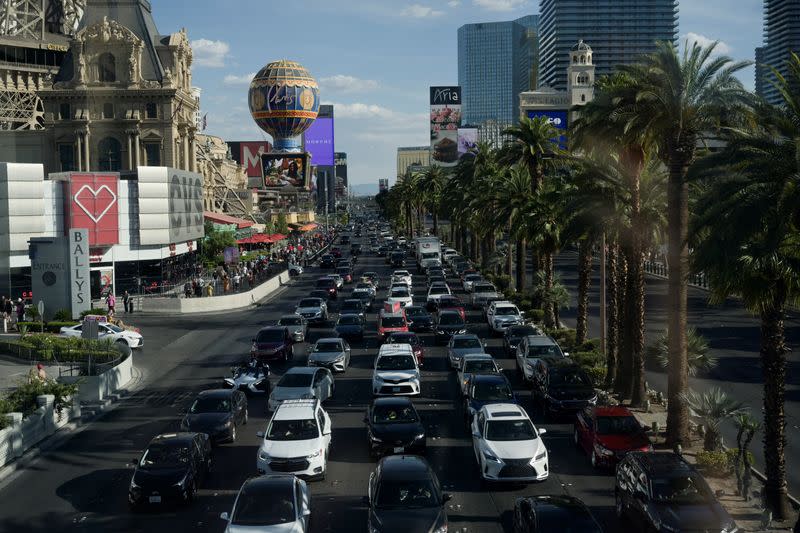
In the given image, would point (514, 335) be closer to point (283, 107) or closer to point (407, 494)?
point (407, 494)

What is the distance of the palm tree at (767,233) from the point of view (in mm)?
16406

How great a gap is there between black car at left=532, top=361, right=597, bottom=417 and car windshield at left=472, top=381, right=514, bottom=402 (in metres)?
1.44

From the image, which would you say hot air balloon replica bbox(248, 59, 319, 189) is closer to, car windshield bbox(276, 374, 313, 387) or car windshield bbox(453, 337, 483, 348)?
car windshield bbox(453, 337, 483, 348)

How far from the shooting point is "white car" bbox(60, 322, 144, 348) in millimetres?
40219

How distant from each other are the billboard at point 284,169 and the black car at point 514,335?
356 ft

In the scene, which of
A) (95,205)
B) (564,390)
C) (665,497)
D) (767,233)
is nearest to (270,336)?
(564,390)

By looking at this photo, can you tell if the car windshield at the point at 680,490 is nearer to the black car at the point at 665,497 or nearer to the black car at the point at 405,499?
the black car at the point at 665,497

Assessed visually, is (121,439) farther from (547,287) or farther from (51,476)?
(547,287)

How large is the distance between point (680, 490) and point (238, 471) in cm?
1080

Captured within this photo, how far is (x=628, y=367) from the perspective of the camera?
28844 millimetres

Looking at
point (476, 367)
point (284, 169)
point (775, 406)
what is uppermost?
point (284, 169)

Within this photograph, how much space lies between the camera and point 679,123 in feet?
75.4

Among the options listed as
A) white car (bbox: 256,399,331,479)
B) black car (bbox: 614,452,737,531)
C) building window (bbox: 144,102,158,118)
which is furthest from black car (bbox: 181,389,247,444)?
building window (bbox: 144,102,158,118)

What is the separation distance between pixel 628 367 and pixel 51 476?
721 inches
